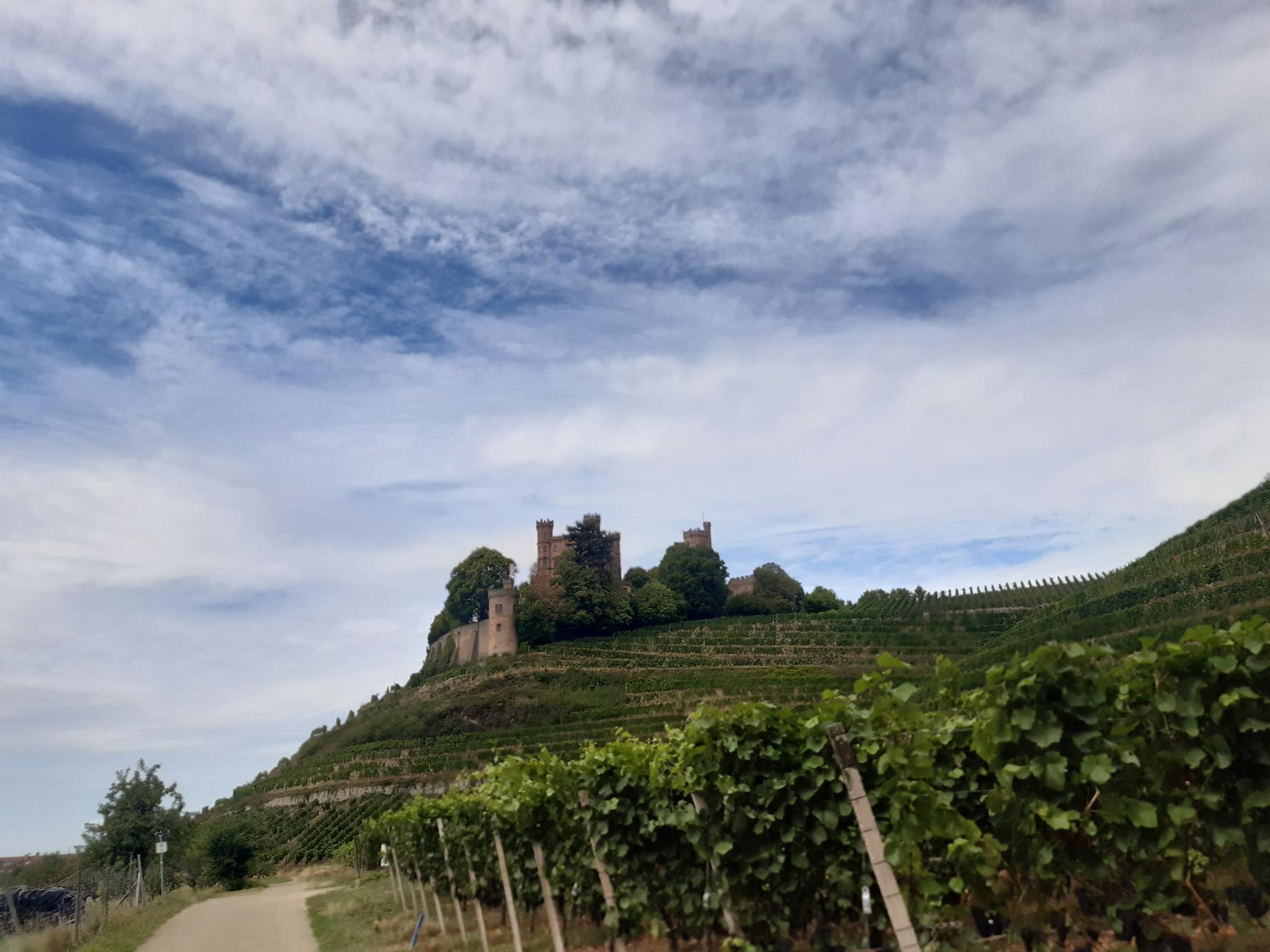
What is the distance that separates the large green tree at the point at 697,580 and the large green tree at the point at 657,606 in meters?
1.76

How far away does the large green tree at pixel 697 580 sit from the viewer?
96.6 m

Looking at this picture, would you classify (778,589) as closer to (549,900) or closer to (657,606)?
(657,606)

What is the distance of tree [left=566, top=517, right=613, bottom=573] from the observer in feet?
308

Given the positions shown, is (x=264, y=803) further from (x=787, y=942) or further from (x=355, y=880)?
(x=787, y=942)

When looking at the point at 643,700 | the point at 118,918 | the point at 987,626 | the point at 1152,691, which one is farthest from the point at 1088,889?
the point at 643,700

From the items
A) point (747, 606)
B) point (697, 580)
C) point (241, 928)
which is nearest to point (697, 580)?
point (697, 580)

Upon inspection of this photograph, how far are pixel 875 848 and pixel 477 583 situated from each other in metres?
92.7

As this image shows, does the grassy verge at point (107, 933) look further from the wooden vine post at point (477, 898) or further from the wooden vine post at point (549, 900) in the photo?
the wooden vine post at point (549, 900)

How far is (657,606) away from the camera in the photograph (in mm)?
92875

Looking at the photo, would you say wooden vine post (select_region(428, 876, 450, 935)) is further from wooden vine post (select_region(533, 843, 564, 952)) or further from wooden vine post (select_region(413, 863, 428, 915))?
wooden vine post (select_region(533, 843, 564, 952))

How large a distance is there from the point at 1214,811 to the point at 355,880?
3422 cm

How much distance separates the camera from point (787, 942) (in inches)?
233

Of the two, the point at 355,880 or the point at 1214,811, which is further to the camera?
the point at 355,880

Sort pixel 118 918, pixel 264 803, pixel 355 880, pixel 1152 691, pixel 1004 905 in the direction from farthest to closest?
pixel 264 803 < pixel 355 880 < pixel 118 918 < pixel 1004 905 < pixel 1152 691
